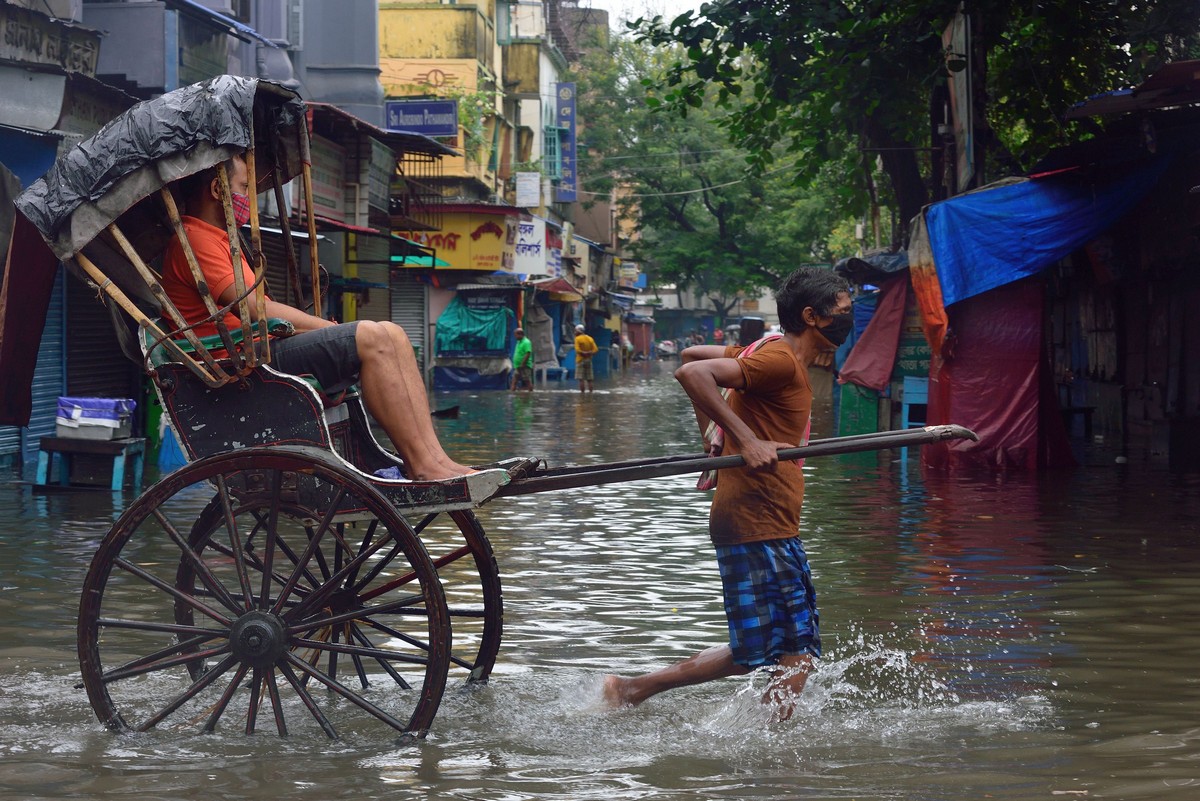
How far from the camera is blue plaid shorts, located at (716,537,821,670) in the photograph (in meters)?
4.95

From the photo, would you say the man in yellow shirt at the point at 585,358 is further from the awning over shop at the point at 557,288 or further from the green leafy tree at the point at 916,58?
the green leafy tree at the point at 916,58

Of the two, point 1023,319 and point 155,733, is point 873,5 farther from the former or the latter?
point 155,733

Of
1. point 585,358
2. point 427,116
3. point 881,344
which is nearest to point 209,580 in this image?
point 881,344

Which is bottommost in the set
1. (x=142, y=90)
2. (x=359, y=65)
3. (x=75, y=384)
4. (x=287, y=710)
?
(x=287, y=710)

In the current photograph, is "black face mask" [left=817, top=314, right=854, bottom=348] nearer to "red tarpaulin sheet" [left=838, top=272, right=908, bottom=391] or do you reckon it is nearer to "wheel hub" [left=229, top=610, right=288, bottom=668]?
"wheel hub" [left=229, top=610, right=288, bottom=668]

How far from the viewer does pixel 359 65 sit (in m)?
24.5

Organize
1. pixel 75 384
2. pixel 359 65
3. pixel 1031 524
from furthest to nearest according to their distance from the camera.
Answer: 1. pixel 359 65
2. pixel 75 384
3. pixel 1031 524

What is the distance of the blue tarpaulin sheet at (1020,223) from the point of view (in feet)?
42.1

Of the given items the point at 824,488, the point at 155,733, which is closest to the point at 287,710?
the point at 155,733

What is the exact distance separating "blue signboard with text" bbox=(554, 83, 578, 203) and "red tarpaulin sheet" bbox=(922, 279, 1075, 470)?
39538 mm

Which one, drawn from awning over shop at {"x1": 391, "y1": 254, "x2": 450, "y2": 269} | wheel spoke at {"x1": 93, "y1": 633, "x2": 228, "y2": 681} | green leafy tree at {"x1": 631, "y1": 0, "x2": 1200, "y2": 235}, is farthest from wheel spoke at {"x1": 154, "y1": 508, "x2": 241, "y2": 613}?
awning over shop at {"x1": 391, "y1": 254, "x2": 450, "y2": 269}

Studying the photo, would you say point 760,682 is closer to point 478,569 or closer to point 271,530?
point 478,569

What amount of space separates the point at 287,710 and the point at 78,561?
377cm

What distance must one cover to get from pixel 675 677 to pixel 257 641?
1448 millimetres
